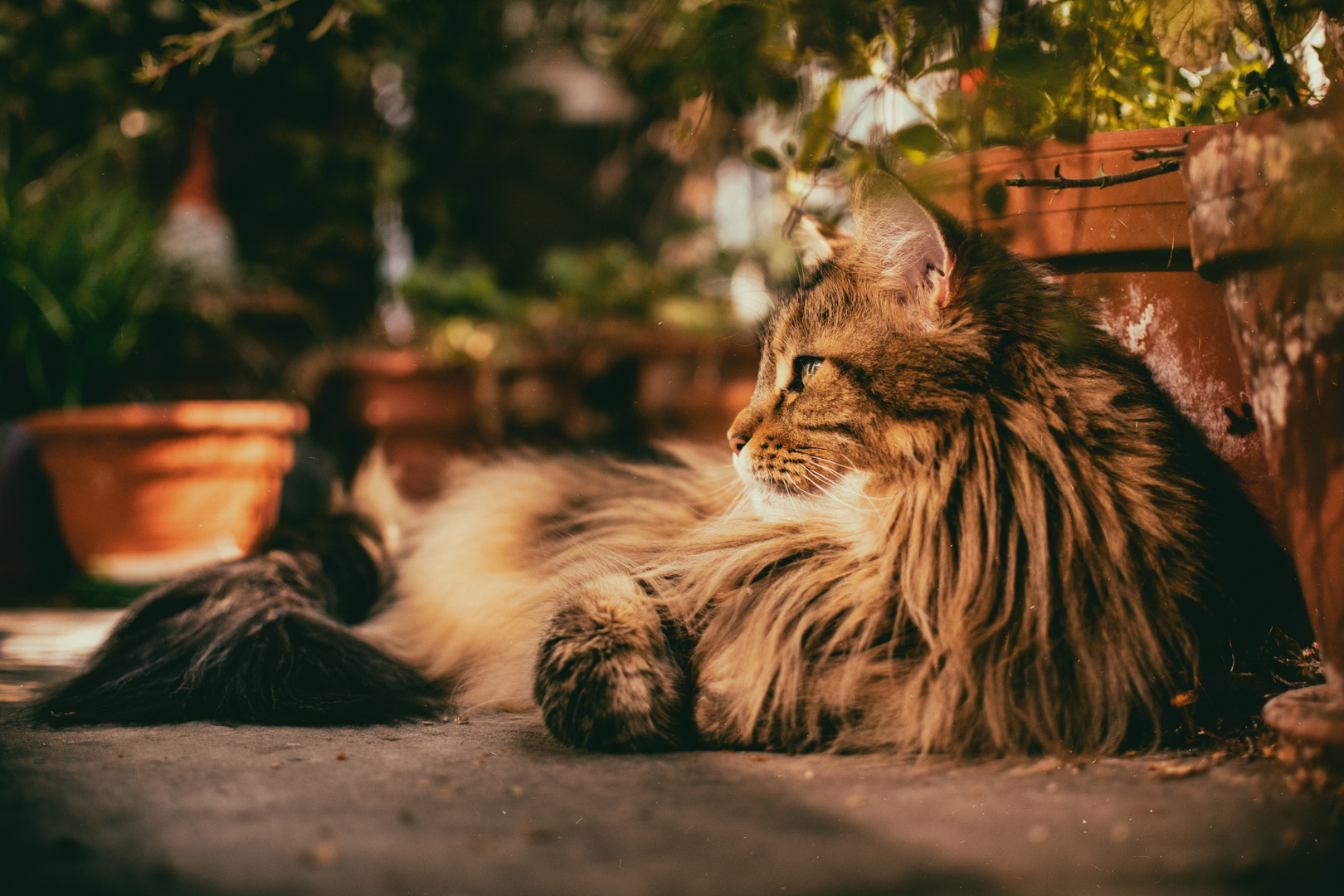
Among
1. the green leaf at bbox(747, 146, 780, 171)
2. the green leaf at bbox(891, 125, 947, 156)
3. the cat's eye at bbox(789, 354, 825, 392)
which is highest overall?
the green leaf at bbox(747, 146, 780, 171)

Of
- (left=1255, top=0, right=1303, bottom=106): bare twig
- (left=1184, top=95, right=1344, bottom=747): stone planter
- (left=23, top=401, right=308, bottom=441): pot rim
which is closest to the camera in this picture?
(left=1184, top=95, right=1344, bottom=747): stone planter

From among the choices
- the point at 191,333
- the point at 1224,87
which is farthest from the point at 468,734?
the point at 191,333

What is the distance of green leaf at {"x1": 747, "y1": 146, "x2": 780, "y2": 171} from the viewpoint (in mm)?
1641

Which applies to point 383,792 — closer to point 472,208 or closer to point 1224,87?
point 1224,87

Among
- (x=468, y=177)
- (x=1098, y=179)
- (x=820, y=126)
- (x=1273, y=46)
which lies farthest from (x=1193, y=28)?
(x=468, y=177)

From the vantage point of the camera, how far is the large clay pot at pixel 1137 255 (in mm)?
1219

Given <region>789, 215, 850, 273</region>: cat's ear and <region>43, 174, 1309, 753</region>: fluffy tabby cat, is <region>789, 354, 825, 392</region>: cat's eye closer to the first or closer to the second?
<region>43, 174, 1309, 753</region>: fluffy tabby cat

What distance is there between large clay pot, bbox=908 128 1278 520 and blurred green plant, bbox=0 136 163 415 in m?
2.87

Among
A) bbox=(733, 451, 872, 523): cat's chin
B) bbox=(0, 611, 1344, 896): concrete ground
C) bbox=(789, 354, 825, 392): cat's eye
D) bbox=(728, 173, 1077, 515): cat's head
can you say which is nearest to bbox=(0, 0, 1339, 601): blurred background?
bbox=(728, 173, 1077, 515): cat's head

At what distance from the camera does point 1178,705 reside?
114 cm

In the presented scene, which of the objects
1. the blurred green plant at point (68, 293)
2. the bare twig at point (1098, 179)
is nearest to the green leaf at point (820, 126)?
the bare twig at point (1098, 179)

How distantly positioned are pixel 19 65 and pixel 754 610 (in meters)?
3.75

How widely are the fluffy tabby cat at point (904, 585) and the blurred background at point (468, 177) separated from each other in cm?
32

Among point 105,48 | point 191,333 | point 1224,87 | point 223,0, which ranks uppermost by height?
point 105,48
